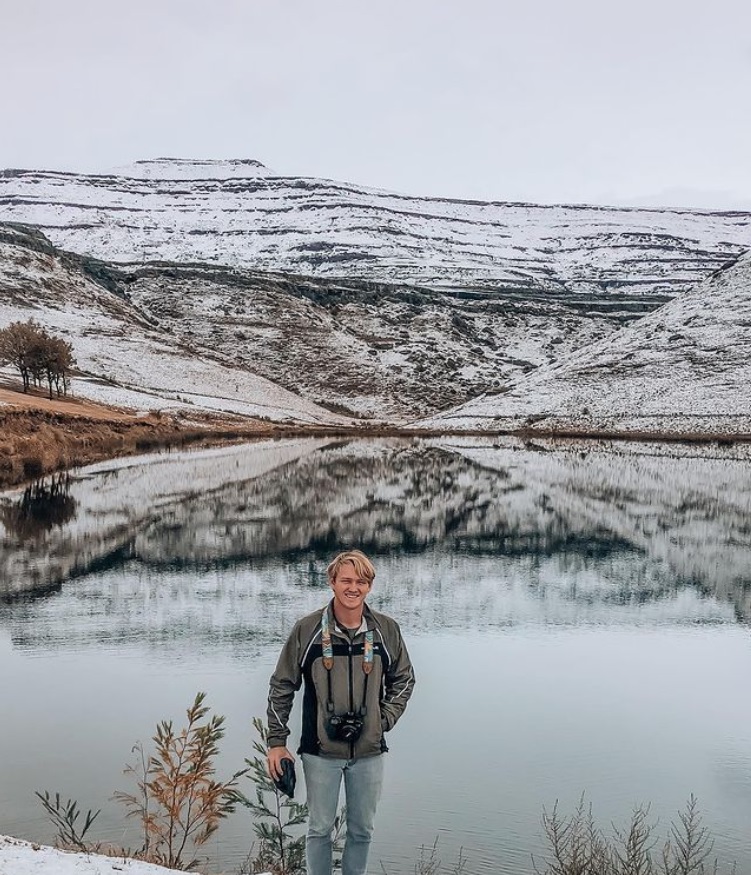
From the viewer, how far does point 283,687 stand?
228 inches

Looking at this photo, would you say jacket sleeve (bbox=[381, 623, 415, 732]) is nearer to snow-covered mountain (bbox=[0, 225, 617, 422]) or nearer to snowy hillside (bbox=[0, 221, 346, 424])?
snowy hillside (bbox=[0, 221, 346, 424])

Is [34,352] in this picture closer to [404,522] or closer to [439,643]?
[404,522]

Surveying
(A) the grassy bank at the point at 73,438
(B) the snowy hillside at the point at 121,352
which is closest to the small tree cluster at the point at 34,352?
(A) the grassy bank at the point at 73,438

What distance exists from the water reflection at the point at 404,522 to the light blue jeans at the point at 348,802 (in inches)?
510

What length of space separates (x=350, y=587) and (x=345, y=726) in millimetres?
903

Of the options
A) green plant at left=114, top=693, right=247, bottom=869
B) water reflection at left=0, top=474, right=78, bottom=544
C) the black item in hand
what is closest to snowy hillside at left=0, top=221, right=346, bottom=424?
water reflection at left=0, top=474, right=78, bottom=544

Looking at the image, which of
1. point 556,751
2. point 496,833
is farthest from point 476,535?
point 496,833

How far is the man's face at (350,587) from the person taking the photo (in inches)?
218

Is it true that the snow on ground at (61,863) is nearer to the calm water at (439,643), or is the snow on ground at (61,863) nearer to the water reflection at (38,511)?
the calm water at (439,643)

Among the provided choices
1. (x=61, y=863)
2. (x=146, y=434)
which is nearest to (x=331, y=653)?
(x=61, y=863)

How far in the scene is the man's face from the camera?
18.2 feet

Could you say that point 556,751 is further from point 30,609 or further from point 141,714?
point 30,609

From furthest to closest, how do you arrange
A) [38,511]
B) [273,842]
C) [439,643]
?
[38,511] → [439,643] → [273,842]

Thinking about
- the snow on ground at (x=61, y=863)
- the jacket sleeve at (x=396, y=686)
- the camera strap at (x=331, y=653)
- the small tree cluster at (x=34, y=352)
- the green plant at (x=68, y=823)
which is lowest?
the green plant at (x=68, y=823)
